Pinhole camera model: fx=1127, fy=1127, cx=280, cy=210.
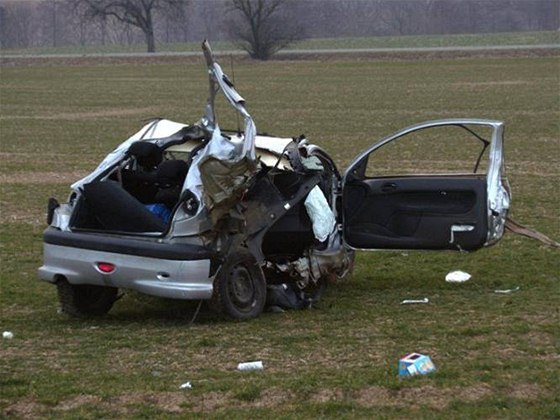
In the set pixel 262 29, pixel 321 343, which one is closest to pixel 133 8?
pixel 262 29

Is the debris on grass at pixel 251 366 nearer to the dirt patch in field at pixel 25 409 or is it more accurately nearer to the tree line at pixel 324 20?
the dirt patch in field at pixel 25 409

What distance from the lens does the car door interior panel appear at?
9.31 meters

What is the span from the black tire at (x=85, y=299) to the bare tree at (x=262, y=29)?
72922mm

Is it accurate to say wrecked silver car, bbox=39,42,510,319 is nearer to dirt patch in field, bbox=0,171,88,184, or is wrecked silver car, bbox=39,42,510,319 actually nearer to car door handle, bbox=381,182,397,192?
car door handle, bbox=381,182,397,192

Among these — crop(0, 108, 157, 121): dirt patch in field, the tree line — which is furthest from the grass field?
the tree line

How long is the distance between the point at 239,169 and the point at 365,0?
426 ft

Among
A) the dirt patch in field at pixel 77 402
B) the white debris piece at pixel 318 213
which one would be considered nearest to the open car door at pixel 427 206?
the white debris piece at pixel 318 213

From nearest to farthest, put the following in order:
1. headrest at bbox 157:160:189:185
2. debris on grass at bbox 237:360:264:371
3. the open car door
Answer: debris on grass at bbox 237:360:264:371
headrest at bbox 157:160:189:185
the open car door

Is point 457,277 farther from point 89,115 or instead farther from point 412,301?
point 89,115

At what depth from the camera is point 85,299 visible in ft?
28.8

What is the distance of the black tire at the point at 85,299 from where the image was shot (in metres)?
A: 8.61

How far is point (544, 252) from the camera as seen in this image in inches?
445

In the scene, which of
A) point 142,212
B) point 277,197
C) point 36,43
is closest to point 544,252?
point 277,197

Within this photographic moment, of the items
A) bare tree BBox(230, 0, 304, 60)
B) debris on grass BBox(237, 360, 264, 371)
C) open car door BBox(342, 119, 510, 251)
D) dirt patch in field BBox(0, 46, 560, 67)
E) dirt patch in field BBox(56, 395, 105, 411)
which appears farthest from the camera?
bare tree BBox(230, 0, 304, 60)
